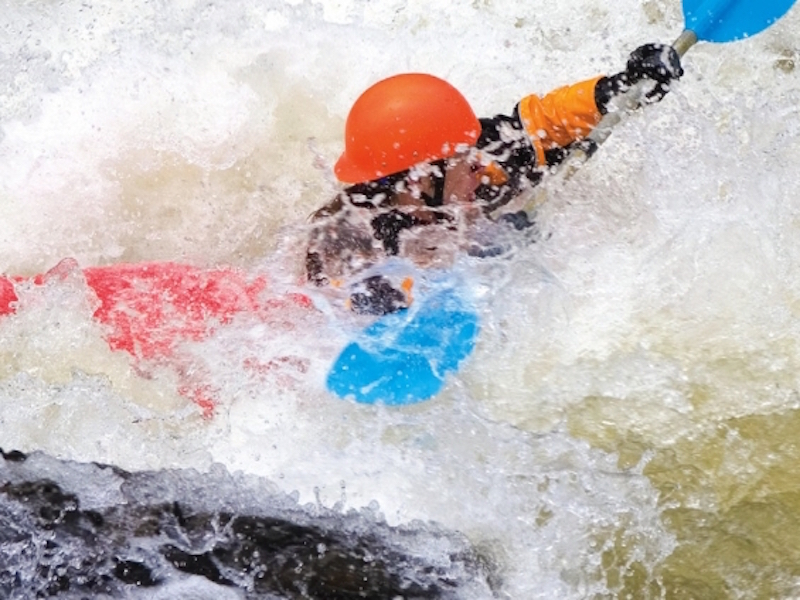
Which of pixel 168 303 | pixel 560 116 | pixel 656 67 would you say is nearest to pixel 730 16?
pixel 656 67

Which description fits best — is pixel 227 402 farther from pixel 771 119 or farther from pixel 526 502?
pixel 771 119

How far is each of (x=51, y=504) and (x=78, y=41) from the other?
2.13 meters

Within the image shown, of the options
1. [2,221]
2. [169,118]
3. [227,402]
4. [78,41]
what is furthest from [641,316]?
[78,41]

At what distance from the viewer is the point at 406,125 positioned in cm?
229

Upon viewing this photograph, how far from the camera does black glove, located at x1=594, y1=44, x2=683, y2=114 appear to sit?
2.31 m

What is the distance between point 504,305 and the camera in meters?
2.42

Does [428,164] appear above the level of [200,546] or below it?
above

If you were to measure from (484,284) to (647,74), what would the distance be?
59cm

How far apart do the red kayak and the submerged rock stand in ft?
1.39

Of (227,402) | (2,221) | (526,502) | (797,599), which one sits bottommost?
(797,599)

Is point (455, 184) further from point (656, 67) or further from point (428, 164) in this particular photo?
point (656, 67)

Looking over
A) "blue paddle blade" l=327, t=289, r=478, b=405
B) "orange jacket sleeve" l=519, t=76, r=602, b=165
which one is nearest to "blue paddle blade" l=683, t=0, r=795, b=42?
"orange jacket sleeve" l=519, t=76, r=602, b=165

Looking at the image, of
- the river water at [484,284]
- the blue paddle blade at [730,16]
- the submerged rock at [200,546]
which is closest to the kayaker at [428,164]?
the river water at [484,284]

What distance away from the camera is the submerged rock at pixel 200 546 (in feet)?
6.21
